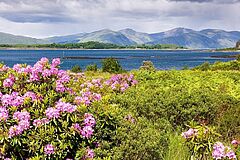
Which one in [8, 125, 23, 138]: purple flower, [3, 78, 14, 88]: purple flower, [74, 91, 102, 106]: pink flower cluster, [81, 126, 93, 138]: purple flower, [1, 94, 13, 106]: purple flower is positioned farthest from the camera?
[3, 78, 14, 88]: purple flower

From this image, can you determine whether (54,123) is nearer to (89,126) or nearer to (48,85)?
(89,126)

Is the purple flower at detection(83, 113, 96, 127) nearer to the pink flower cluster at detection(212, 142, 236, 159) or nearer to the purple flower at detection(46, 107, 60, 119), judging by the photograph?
the purple flower at detection(46, 107, 60, 119)

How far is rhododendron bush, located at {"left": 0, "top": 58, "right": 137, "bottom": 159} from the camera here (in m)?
4.84

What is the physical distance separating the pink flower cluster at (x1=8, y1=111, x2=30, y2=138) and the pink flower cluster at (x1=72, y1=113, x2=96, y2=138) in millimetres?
599

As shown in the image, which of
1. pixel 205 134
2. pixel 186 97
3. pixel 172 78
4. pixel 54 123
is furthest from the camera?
pixel 172 78

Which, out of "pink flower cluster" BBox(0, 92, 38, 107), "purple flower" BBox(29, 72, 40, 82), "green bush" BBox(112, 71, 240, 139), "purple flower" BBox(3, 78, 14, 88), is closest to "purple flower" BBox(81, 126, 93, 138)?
"pink flower cluster" BBox(0, 92, 38, 107)

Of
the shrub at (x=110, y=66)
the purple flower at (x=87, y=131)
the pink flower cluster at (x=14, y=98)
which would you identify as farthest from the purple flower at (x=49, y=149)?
the shrub at (x=110, y=66)

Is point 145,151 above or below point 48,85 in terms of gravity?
below

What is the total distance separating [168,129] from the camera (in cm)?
728

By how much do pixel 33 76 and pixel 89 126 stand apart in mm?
1239

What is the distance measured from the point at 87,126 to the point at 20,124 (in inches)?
33.7

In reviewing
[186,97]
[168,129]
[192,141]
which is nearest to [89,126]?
[192,141]

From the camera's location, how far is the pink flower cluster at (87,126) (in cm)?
496

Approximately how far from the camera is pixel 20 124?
15.8 ft
